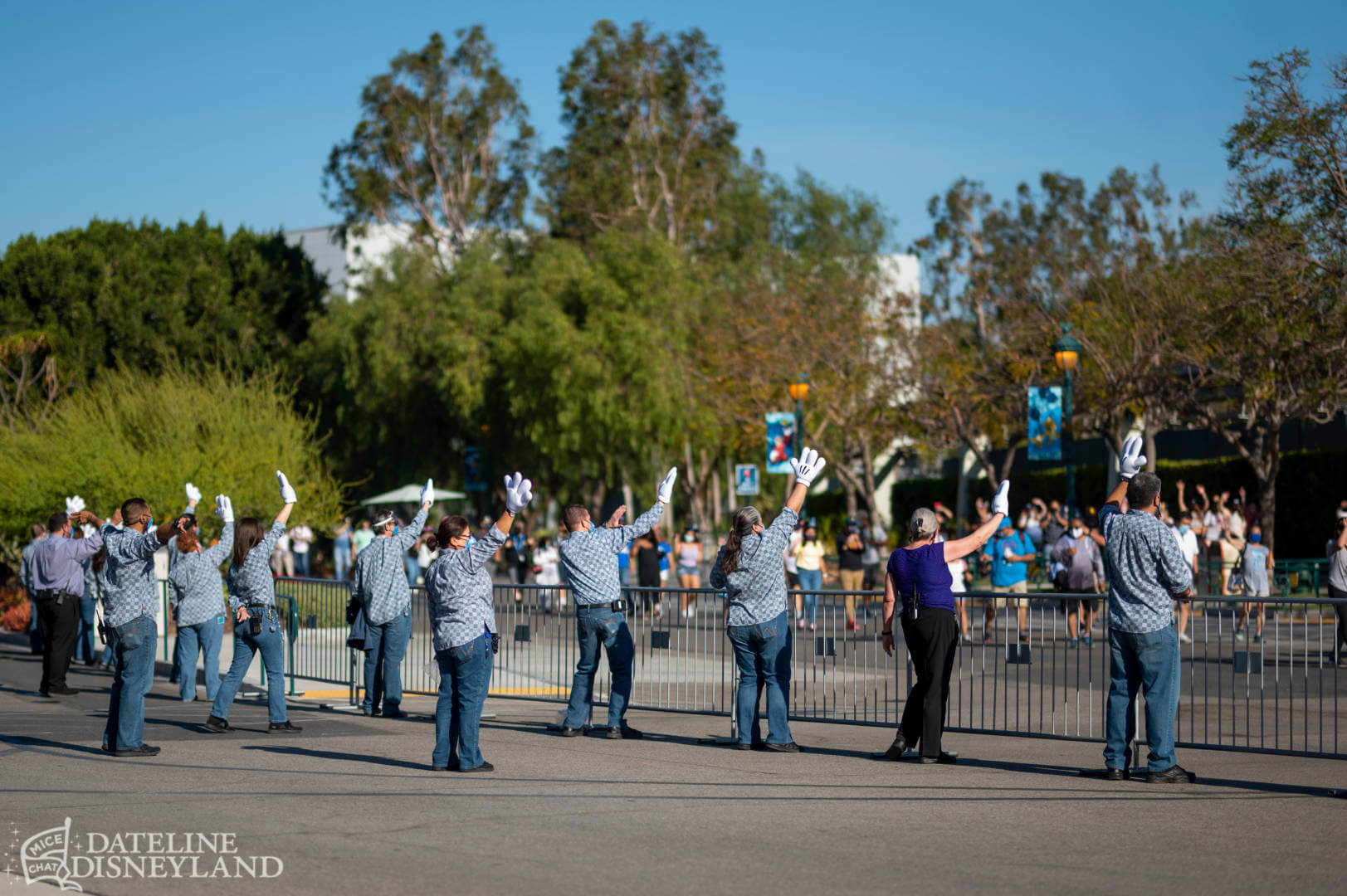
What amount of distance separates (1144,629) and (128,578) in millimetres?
6842

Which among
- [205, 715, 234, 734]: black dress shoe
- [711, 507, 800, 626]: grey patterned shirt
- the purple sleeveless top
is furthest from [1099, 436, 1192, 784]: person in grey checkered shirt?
[205, 715, 234, 734]: black dress shoe

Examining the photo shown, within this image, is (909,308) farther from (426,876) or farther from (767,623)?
(426,876)

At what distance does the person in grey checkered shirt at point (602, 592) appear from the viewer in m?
10.8

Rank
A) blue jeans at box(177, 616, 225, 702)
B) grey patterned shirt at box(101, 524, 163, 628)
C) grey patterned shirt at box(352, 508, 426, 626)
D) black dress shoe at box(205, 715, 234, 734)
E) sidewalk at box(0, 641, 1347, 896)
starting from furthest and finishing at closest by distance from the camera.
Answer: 1. blue jeans at box(177, 616, 225, 702)
2. grey patterned shirt at box(352, 508, 426, 626)
3. black dress shoe at box(205, 715, 234, 734)
4. grey patterned shirt at box(101, 524, 163, 628)
5. sidewalk at box(0, 641, 1347, 896)

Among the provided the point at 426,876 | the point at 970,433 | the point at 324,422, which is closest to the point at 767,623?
the point at 426,876

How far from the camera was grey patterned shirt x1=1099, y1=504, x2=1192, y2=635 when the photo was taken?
28.6ft

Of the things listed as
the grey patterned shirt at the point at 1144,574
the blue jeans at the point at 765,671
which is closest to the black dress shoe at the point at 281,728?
the blue jeans at the point at 765,671

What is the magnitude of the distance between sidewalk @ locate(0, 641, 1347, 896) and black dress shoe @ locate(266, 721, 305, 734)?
20 cm

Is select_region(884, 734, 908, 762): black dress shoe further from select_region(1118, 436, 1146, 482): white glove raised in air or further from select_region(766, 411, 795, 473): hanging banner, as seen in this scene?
select_region(766, 411, 795, 473): hanging banner

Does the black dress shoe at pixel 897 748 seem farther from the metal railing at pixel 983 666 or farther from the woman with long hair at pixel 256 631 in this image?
the woman with long hair at pixel 256 631

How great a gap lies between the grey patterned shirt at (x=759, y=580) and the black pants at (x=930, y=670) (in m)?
0.97

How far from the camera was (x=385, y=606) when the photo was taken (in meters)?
12.2

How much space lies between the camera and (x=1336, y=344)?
25641 mm

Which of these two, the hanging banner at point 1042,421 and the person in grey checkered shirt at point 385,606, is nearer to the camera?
the person in grey checkered shirt at point 385,606
